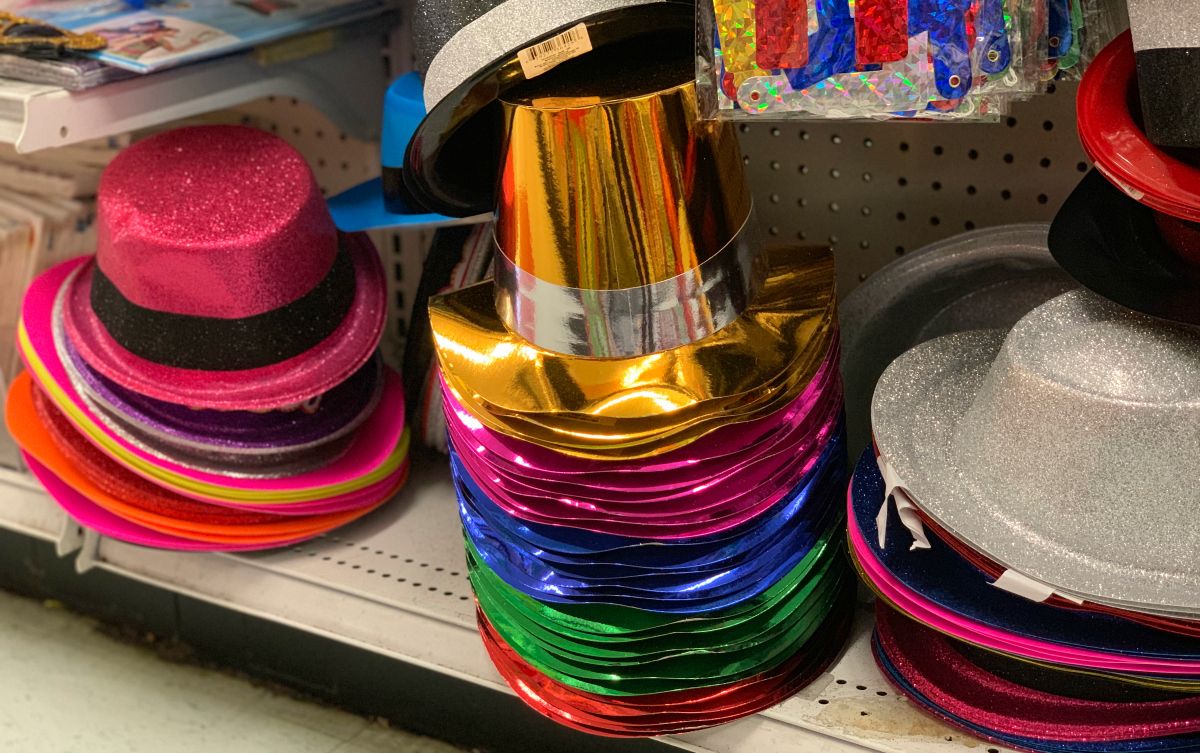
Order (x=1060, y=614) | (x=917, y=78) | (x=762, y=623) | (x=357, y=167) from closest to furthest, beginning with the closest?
(x=917, y=78) < (x=1060, y=614) < (x=762, y=623) < (x=357, y=167)

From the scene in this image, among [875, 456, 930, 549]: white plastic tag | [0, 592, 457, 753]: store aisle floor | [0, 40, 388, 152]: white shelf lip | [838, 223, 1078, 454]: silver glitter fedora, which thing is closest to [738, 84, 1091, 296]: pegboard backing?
[838, 223, 1078, 454]: silver glitter fedora

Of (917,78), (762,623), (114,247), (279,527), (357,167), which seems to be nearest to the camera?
(917,78)

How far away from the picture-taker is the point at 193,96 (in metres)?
1.11

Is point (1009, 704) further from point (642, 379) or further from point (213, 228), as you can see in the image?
point (213, 228)

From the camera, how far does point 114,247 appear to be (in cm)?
106

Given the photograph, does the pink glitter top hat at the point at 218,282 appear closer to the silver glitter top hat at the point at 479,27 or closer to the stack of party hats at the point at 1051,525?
the silver glitter top hat at the point at 479,27

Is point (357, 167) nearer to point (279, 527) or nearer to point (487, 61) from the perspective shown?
point (279, 527)

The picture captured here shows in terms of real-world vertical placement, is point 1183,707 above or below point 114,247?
below

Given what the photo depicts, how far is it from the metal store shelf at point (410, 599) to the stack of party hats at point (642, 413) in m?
0.05

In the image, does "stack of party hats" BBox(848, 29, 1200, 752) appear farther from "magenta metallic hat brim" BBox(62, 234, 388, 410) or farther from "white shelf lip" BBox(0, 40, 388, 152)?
"white shelf lip" BBox(0, 40, 388, 152)

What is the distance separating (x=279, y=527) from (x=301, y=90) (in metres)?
0.51

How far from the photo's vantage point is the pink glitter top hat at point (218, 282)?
3.44 ft

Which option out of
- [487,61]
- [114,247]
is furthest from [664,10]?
[114,247]

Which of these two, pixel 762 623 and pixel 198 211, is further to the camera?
pixel 198 211
